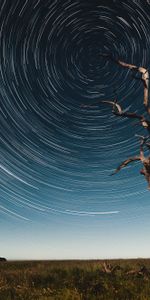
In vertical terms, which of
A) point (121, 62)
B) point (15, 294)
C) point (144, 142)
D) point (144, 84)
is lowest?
point (15, 294)

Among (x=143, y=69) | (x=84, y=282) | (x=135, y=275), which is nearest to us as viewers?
(x=84, y=282)

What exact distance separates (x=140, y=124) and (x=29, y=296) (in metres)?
7.35

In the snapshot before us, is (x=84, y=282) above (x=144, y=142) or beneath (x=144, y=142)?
beneath

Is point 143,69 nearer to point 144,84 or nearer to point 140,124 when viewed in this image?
point 144,84

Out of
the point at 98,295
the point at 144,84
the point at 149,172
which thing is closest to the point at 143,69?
the point at 144,84

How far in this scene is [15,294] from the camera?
29.8 feet

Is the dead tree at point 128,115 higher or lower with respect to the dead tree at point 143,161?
higher

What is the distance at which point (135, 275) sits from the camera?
38.4 feet

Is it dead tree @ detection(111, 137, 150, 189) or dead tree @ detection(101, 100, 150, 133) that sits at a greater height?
dead tree @ detection(101, 100, 150, 133)

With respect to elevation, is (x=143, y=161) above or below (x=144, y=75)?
below

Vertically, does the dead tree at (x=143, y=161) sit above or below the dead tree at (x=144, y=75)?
below

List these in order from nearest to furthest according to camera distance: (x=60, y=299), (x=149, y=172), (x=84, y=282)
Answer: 1. (x=60, y=299)
2. (x=84, y=282)
3. (x=149, y=172)

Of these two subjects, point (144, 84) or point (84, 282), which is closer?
point (84, 282)

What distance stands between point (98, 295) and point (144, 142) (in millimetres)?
6528
